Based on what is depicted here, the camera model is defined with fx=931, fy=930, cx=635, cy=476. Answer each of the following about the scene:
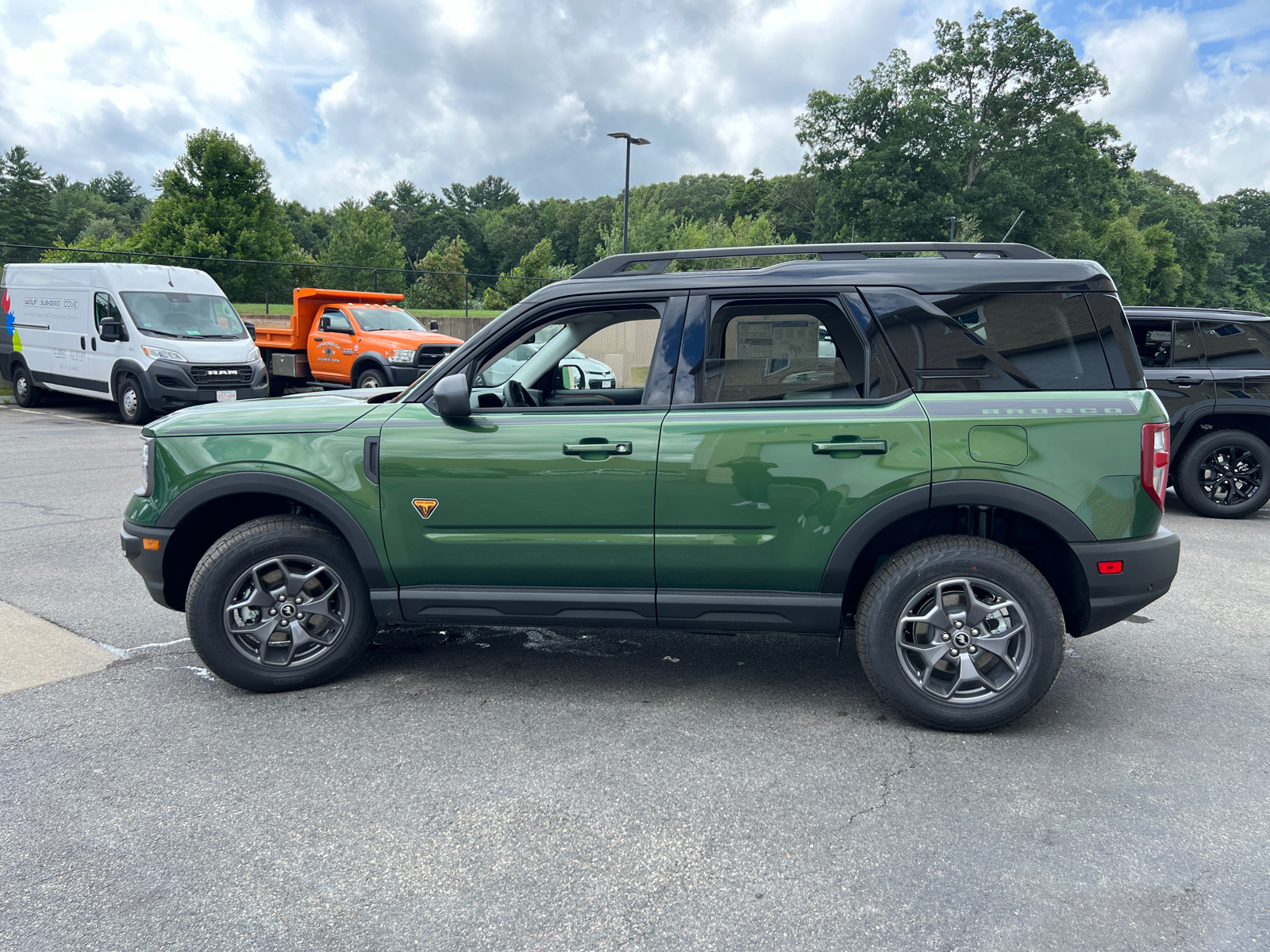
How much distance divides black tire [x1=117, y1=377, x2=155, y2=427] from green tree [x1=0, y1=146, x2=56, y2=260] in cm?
6701

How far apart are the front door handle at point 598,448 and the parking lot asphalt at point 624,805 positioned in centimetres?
108

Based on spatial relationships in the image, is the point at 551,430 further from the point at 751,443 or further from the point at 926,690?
the point at 926,690

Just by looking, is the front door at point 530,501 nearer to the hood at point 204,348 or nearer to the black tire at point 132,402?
the hood at point 204,348

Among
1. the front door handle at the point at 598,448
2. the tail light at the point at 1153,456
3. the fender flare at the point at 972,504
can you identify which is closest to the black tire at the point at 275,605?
the front door handle at the point at 598,448

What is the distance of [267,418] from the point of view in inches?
156

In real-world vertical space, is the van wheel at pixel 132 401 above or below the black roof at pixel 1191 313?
below

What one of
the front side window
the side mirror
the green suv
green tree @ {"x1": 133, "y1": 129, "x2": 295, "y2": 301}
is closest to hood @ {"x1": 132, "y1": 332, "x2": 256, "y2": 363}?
the front side window

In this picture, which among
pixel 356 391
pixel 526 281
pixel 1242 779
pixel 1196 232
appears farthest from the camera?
pixel 1196 232

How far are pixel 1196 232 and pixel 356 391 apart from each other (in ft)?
353

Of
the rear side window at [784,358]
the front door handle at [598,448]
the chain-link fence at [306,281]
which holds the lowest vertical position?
the front door handle at [598,448]

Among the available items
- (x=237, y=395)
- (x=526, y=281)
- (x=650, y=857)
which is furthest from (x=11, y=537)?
(x=526, y=281)

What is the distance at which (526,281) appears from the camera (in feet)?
115

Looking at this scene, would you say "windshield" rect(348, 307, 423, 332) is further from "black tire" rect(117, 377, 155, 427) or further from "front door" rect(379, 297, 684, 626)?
"front door" rect(379, 297, 684, 626)

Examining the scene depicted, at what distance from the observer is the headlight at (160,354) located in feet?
47.0
